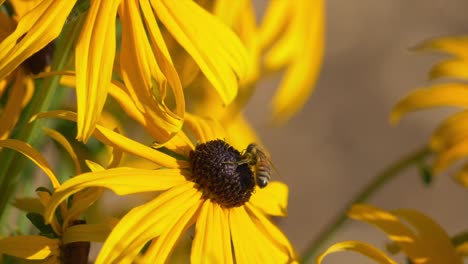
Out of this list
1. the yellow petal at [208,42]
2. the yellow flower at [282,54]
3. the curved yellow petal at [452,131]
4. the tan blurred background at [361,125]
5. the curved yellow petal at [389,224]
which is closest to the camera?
the yellow petal at [208,42]

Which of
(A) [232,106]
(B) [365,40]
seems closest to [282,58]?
(A) [232,106]

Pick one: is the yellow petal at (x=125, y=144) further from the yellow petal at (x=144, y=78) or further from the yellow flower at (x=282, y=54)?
the yellow flower at (x=282, y=54)

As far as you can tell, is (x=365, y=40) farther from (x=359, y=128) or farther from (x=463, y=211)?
(x=463, y=211)

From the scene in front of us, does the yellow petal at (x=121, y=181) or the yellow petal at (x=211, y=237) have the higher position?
the yellow petal at (x=121, y=181)

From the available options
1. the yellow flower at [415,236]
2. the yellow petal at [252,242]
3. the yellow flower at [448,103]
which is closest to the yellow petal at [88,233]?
→ the yellow petal at [252,242]

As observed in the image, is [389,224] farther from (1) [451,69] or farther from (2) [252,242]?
(1) [451,69]

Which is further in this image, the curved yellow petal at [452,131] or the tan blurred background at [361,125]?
the tan blurred background at [361,125]

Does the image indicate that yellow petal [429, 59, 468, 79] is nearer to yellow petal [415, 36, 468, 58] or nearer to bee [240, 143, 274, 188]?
yellow petal [415, 36, 468, 58]

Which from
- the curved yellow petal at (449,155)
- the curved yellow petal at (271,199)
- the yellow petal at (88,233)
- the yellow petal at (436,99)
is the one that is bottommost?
the curved yellow petal at (449,155)
